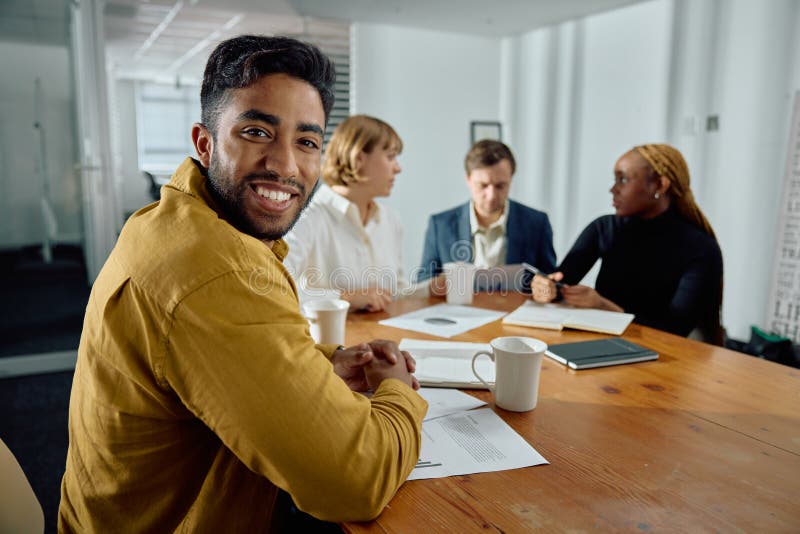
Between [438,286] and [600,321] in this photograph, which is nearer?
[600,321]

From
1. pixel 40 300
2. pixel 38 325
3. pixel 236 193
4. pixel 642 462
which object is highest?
pixel 236 193

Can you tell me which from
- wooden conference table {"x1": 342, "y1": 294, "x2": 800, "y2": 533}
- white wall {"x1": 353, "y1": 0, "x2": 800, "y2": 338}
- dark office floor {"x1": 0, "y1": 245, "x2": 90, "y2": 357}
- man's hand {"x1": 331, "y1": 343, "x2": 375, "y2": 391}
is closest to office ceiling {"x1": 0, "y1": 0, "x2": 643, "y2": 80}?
white wall {"x1": 353, "y1": 0, "x2": 800, "y2": 338}

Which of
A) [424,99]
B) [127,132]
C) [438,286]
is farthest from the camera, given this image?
[127,132]

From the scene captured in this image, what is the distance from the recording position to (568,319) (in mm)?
1816

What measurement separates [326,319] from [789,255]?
3.12 meters

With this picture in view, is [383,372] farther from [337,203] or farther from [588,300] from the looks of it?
[337,203]

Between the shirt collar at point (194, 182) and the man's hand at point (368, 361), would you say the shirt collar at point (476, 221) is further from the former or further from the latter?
the shirt collar at point (194, 182)

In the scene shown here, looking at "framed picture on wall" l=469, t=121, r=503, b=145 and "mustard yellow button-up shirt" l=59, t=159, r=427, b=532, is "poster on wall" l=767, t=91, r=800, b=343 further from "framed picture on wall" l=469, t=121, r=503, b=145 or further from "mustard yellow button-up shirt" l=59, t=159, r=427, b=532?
"mustard yellow button-up shirt" l=59, t=159, r=427, b=532

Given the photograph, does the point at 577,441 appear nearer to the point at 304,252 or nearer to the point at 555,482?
the point at 555,482

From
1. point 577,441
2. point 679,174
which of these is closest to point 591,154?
point 679,174

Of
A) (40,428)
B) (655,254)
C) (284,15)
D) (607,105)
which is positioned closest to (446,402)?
(655,254)

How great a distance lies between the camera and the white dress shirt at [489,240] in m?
2.77

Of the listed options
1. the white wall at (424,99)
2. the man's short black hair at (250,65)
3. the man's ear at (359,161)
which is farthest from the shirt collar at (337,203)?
the white wall at (424,99)

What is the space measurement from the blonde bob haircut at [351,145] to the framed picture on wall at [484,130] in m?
3.33
